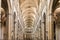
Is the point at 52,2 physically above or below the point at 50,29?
above

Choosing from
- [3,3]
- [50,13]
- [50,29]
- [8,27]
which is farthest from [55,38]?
[3,3]

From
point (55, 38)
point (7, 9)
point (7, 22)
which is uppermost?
point (7, 9)

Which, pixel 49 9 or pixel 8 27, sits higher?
pixel 49 9

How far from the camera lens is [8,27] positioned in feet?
60.8

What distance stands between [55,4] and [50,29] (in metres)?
2.39

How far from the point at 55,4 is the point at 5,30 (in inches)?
206

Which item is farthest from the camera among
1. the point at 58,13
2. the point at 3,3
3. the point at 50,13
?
the point at 50,13

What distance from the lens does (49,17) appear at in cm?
1928

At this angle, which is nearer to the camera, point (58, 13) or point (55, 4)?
point (58, 13)

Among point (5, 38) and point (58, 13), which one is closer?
point (58, 13)

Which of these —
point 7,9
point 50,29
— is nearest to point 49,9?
point 50,29

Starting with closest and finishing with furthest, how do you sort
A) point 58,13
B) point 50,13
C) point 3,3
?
point 58,13 → point 3,3 → point 50,13

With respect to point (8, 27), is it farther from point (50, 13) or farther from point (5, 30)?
point (50, 13)

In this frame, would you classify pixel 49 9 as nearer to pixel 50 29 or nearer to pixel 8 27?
pixel 50 29
